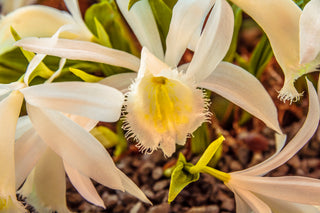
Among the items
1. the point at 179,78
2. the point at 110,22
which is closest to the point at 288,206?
the point at 179,78

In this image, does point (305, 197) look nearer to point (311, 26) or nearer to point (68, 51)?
point (311, 26)

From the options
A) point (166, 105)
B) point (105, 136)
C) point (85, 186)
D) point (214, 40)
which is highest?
point (214, 40)

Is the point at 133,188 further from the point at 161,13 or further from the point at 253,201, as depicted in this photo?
the point at 161,13

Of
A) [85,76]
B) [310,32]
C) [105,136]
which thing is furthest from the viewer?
[105,136]

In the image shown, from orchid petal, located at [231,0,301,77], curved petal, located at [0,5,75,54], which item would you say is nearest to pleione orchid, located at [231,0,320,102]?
orchid petal, located at [231,0,301,77]

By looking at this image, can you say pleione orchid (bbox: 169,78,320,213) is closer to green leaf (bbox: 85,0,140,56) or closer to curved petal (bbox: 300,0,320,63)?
curved petal (bbox: 300,0,320,63)

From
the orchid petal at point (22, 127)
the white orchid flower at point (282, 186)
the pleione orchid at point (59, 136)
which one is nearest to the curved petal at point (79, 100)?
the pleione orchid at point (59, 136)
